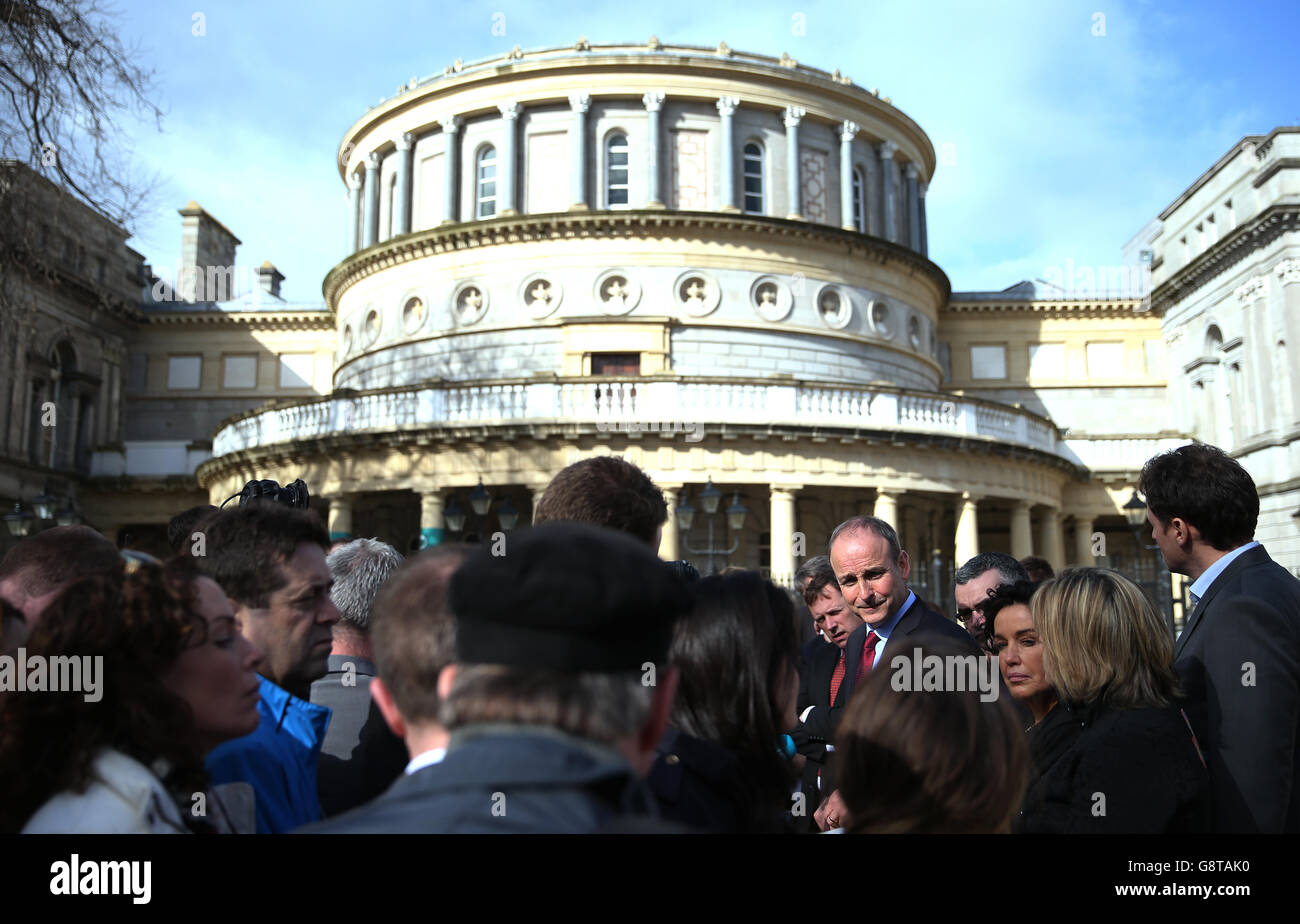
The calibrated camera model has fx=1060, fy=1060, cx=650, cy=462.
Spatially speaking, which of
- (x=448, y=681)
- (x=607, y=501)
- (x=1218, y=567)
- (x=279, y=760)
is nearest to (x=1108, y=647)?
(x=1218, y=567)

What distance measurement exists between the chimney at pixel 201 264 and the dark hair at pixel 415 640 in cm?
5364

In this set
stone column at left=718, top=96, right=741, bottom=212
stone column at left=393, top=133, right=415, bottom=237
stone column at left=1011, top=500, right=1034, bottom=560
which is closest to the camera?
stone column at left=1011, top=500, right=1034, bottom=560

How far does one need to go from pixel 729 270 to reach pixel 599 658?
32.8m

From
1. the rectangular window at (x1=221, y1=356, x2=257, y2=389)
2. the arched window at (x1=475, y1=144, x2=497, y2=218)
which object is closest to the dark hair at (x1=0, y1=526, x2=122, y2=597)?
the arched window at (x1=475, y1=144, x2=497, y2=218)

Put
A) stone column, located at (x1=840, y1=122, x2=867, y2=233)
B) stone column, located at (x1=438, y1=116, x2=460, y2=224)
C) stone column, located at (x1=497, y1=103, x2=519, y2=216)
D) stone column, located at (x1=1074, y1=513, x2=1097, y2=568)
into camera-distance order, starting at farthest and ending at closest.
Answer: stone column, located at (x1=1074, y1=513, x2=1097, y2=568) < stone column, located at (x1=840, y1=122, x2=867, y2=233) < stone column, located at (x1=438, y1=116, x2=460, y2=224) < stone column, located at (x1=497, y1=103, x2=519, y2=216)

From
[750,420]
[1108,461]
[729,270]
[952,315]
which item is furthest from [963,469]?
[952,315]

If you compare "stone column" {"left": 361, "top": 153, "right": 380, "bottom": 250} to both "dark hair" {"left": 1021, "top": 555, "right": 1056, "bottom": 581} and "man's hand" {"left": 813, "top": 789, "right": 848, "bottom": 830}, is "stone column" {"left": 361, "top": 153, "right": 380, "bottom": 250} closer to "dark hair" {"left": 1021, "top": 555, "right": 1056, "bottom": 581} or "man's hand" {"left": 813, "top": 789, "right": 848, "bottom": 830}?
"dark hair" {"left": 1021, "top": 555, "right": 1056, "bottom": 581}

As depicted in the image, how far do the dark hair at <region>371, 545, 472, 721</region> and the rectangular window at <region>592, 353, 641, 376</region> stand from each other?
2998 cm

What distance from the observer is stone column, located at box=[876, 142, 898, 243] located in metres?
39.3

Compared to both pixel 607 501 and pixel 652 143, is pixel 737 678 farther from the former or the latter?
pixel 652 143

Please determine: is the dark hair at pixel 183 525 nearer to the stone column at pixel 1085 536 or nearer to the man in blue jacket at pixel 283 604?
the man in blue jacket at pixel 283 604

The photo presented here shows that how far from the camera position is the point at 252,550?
440 cm

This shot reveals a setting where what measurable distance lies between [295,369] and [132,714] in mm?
46655

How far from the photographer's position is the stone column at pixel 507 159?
35438 millimetres
